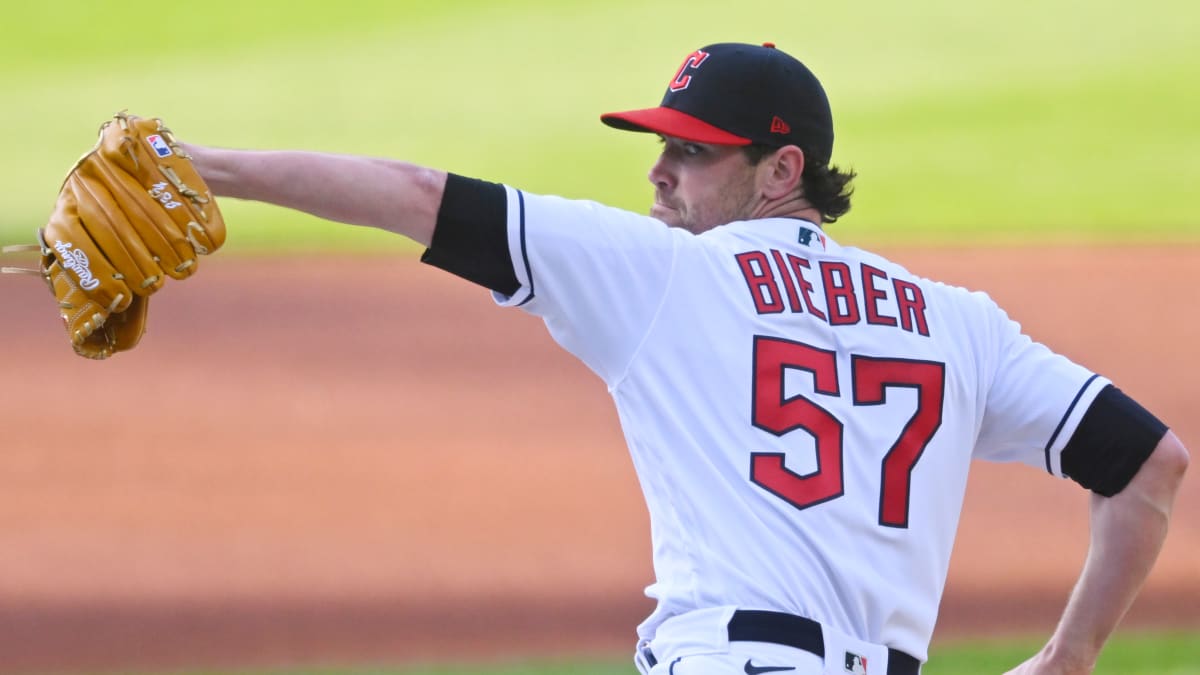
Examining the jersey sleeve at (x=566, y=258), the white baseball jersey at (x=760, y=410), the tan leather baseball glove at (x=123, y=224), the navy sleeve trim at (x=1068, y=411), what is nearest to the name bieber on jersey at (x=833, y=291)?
the white baseball jersey at (x=760, y=410)

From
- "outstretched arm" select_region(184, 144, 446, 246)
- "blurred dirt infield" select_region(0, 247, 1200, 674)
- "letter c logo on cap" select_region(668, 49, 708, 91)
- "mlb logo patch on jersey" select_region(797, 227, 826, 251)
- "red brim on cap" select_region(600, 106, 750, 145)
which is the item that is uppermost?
"letter c logo on cap" select_region(668, 49, 708, 91)

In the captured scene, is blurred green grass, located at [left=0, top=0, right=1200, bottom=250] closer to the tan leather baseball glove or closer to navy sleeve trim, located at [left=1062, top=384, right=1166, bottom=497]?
navy sleeve trim, located at [left=1062, top=384, right=1166, bottom=497]

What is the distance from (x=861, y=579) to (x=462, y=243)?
26.2 inches

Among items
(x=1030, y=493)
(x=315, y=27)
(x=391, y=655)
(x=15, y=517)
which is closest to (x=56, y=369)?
(x=15, y=517)

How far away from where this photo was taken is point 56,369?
7742 millimetres

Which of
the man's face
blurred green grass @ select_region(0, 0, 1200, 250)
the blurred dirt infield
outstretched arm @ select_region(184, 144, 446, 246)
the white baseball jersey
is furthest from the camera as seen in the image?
blurred green grass @ select_region(0, 0, 1200, 250)

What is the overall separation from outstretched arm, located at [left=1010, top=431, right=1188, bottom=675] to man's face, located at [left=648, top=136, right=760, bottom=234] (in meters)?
0.70

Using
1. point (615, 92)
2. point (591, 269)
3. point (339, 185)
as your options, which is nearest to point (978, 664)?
point (591, 269)

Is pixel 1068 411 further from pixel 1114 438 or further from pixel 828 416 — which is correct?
pixel 828 416

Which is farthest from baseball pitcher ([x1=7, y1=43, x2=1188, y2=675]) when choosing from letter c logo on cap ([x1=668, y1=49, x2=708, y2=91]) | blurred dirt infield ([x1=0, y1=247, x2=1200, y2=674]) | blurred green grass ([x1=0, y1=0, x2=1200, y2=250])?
blurred green grass ([x1=0, y1=0, x2=1200, y2=250])

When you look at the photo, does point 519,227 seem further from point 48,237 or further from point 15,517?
point 15,517

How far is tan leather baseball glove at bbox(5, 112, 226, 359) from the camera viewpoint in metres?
1.91

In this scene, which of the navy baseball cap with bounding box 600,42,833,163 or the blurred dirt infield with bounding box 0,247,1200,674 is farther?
the blurred dirt infield with bounding box 0,247,1200,674

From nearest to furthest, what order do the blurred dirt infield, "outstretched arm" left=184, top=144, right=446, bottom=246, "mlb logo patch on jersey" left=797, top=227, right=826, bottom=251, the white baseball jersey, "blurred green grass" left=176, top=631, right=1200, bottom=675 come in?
"outstretched arm" left=184, top=144, right=446, bottom=246, the white baseball jersey, "mlb logo patch on jersey" left=797, top=227, right=826, bottom=251, "blurred green grass" left=176, top=631, right=1200, bottom=675, the blurred dirt infield
